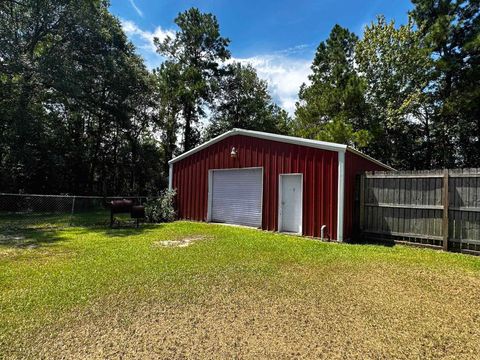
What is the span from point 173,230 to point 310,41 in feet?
55.9

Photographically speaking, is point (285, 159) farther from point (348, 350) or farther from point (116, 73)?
point (116, 73)

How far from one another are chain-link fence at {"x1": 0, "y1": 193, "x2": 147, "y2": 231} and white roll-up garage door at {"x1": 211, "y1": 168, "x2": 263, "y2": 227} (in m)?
3.71

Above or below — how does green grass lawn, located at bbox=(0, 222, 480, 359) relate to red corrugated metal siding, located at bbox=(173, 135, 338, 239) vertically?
below

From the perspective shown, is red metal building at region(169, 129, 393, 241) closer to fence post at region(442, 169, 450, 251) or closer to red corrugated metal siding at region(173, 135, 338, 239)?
red corrugated metal siding at region(173, 135, 338, 239)

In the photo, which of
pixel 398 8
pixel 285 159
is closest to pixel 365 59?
pixel 398 8

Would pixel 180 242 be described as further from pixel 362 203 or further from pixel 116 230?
pixel 362 203

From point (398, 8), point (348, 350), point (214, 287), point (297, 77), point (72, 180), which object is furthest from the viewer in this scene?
point (297, 77)

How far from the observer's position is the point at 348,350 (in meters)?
2.71

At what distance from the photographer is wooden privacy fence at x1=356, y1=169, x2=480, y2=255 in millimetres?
6633

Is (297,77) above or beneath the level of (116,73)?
above

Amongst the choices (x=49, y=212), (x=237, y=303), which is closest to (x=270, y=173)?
(x=237, y=303)

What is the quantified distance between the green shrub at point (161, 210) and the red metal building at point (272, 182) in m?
0.40

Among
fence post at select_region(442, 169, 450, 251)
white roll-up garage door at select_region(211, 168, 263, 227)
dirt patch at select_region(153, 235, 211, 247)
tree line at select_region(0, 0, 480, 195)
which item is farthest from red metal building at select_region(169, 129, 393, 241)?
tree line at select_region(0, 0, 480, 195)

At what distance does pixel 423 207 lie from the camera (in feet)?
23.9
